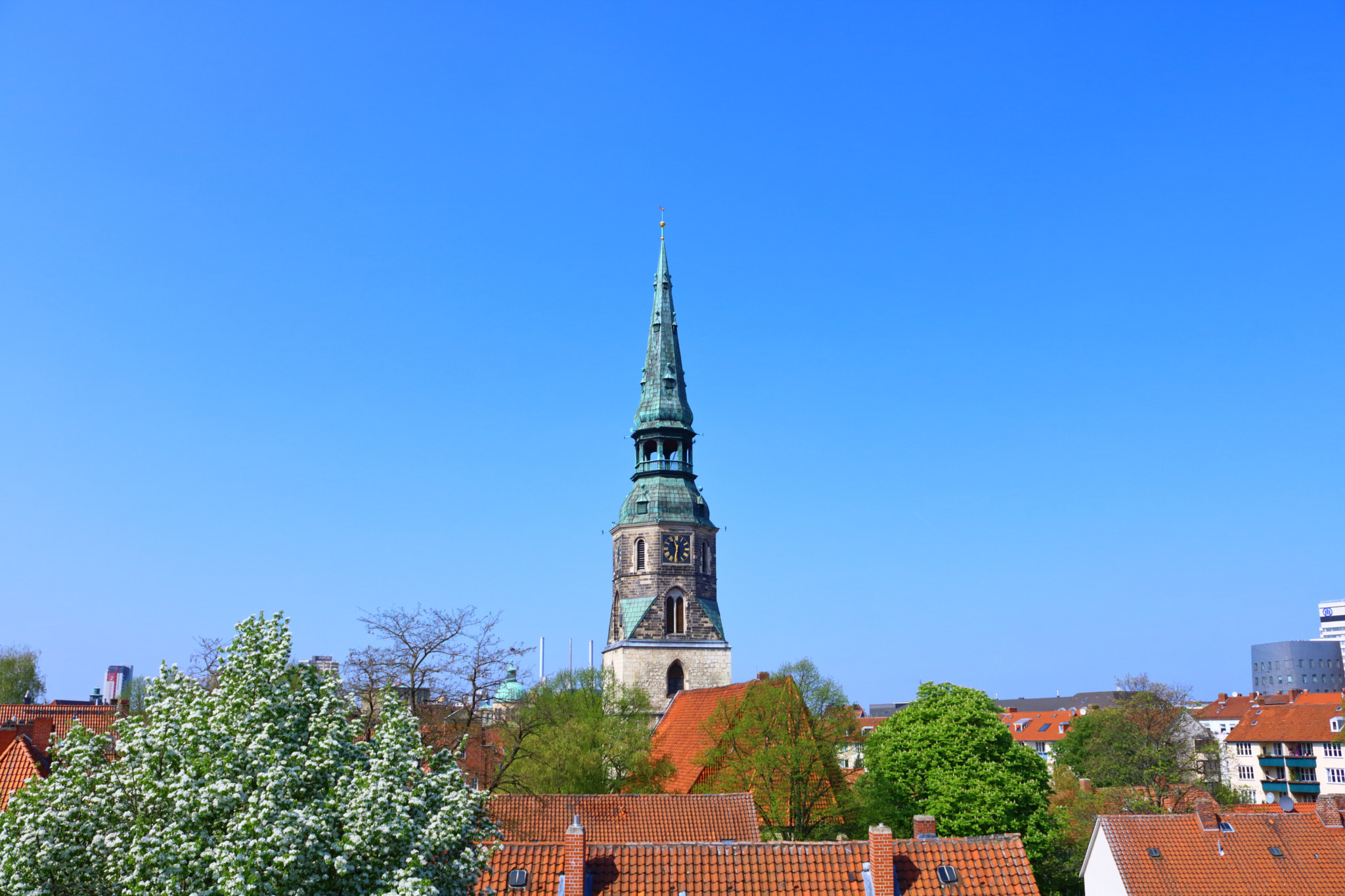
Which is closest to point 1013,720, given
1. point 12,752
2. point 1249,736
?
point 1249,736

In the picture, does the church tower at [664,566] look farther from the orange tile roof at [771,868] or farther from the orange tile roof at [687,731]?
the orange tile roof at [771,868]

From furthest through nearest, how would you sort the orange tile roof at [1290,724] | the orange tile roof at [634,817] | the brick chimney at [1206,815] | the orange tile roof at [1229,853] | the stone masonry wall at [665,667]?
1. the orange tile roof at [1290,724]
2. the stone masonry wall at [665,667]
3. the orange tile roof at [634,817]
4. the brick chimney at [1206,815]
5. the orange tile roof at [1229,853]

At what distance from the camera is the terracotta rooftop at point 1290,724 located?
75125mm

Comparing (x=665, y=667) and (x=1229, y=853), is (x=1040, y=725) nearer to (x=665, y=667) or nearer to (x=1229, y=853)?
(x=665, y=667)

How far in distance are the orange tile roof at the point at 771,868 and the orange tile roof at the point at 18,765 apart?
47.7 feet

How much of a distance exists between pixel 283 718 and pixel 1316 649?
8415 inches

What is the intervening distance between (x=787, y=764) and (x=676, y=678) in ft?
82.3

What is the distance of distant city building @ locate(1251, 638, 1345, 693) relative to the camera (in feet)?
617

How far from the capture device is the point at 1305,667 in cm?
19038

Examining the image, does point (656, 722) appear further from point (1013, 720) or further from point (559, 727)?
point (1013, 720)

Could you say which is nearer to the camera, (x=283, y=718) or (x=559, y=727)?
(x=283, y=718)

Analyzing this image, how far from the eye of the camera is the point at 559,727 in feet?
162

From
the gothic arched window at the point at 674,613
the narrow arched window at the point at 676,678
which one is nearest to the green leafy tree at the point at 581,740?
the narrow arched window at the point at 676,678

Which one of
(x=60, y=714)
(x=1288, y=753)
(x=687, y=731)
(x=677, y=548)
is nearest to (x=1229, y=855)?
(x=687, y=731)
